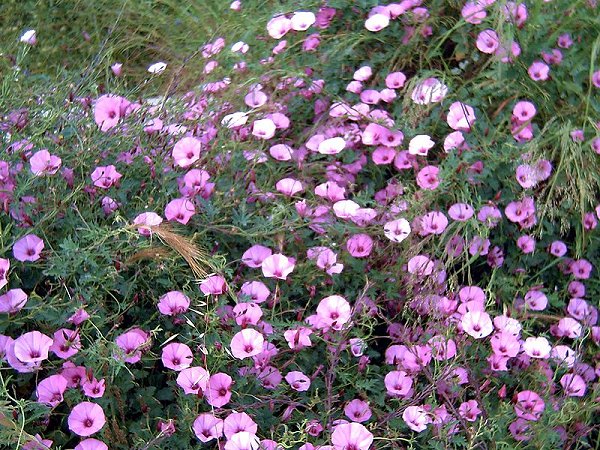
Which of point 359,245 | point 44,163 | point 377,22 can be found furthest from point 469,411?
point 377,22

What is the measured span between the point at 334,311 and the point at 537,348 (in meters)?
0.46

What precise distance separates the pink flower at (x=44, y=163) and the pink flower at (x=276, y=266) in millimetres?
497

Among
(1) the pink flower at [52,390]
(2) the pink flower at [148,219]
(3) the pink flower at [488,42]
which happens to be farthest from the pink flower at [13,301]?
(3) the pink flower at [488,42]

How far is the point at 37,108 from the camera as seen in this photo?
206 centimetres

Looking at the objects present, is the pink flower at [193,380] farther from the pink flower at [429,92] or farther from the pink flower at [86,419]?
the pink flower at [429,92]

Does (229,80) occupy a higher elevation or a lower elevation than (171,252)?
lower

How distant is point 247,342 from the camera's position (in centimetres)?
158

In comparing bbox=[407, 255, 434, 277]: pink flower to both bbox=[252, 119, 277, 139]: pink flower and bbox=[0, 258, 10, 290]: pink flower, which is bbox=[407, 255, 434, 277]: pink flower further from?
bbox=[0, 258, 10, 290]: pink flower

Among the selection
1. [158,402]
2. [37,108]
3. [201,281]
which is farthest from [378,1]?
[158,402]

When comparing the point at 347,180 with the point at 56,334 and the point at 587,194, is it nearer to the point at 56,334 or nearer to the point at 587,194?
the point at 587,194

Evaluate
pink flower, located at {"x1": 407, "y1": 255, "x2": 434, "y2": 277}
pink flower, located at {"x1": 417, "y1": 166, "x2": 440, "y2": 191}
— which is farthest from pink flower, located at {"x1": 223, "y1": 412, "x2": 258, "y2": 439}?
pink flower, located at {"x1": 417, "y1": 166, "x2": 440, "y2": 191}

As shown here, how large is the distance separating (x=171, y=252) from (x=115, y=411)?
331mm

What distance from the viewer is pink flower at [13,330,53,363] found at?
1.51 meters

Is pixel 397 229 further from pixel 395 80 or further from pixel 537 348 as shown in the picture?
pixel 395 80
